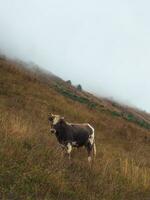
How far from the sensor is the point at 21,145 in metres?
11.3

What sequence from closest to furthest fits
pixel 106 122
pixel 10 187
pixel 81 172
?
pixel 10 187, pixel 81 172, pixel 106 122

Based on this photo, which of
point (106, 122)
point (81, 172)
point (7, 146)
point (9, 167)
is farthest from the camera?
point (106, 122)

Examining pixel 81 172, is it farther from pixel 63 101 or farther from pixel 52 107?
pixel 63 101

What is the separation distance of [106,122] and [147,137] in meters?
3.08

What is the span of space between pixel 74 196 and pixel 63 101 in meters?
21.9

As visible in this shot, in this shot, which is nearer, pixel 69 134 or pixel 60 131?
pixel 60 131

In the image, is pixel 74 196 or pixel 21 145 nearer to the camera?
pixel 74 196

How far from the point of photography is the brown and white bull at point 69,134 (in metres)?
14.0

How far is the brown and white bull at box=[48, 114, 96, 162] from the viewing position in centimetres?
1399

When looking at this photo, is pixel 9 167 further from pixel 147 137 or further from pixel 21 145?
pixel 147 137

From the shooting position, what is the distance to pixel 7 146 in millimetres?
10672

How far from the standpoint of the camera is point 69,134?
558 inches

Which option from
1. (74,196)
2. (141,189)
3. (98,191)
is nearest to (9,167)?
(74,196)

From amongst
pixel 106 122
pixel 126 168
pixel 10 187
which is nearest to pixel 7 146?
pixel 10 187
